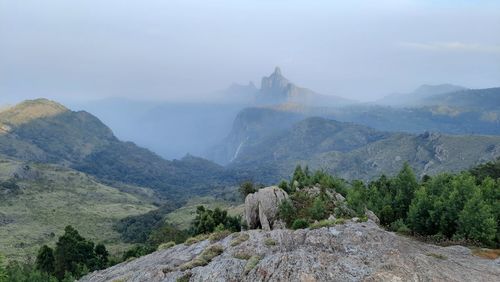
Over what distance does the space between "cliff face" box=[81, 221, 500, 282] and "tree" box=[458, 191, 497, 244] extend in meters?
13.5

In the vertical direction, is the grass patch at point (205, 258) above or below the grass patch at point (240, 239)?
below

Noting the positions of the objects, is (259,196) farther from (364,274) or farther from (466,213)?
(364,274)

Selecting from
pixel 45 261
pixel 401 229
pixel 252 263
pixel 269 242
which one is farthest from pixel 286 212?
pixel 45 261

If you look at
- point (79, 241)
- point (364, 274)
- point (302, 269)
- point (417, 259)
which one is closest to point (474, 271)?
point (417, 259)

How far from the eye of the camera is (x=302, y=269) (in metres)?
35.4

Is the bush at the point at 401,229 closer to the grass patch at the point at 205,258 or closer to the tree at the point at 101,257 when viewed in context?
the grass patch at the point at 205,258

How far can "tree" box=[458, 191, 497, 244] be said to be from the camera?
6262 centimetres

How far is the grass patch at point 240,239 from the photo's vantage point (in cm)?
4911

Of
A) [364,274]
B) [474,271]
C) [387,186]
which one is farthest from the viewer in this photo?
[387,186]

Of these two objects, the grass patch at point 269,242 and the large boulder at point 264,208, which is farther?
the large boulder at point 264,208

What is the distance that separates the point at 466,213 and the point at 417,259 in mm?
33886

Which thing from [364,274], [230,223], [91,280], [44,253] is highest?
[364,274]

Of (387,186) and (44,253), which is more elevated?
(387,186)

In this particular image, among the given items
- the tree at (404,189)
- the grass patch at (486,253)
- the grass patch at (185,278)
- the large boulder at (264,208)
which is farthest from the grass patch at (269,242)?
the tree at (404,189)
